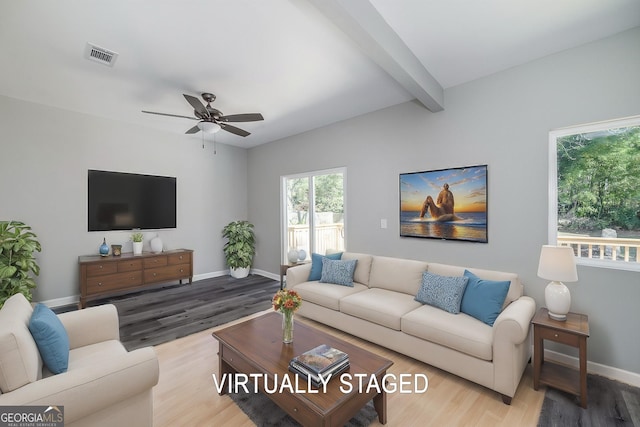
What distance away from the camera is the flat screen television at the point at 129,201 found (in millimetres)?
4410

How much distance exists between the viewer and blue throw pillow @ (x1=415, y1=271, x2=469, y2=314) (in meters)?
2.63

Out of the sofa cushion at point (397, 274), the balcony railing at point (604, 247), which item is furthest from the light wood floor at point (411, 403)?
the balcony railing at point (604, 247)

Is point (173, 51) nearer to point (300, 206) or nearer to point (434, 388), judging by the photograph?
point (300, 206)

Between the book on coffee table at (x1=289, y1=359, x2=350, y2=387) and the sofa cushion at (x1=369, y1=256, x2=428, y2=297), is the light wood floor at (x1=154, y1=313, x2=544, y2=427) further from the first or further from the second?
the sofa cushion at (x1=369, y1=256, x2=428, y2=297)

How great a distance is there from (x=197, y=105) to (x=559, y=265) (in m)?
3.67

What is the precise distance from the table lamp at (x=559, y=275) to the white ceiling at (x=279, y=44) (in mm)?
1823

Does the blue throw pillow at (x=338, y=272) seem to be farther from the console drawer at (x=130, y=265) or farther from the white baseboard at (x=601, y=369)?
the console drawer at (x=130, y=265)

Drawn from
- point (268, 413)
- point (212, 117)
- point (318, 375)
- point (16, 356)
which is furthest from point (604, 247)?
point (212, 117)

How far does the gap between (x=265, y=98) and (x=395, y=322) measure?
307 cm

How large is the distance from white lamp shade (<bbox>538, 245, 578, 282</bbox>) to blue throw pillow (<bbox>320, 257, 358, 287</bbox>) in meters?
1.98

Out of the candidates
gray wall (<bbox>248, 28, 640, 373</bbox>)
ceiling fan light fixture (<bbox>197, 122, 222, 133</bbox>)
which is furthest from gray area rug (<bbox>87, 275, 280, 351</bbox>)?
ceiling fan light fixture (<bbox>197, 122, 222, 133</bbox>)

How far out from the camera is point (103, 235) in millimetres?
4523

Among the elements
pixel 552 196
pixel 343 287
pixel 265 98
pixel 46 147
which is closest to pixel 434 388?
pixel 343 287

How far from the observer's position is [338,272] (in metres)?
3.65
